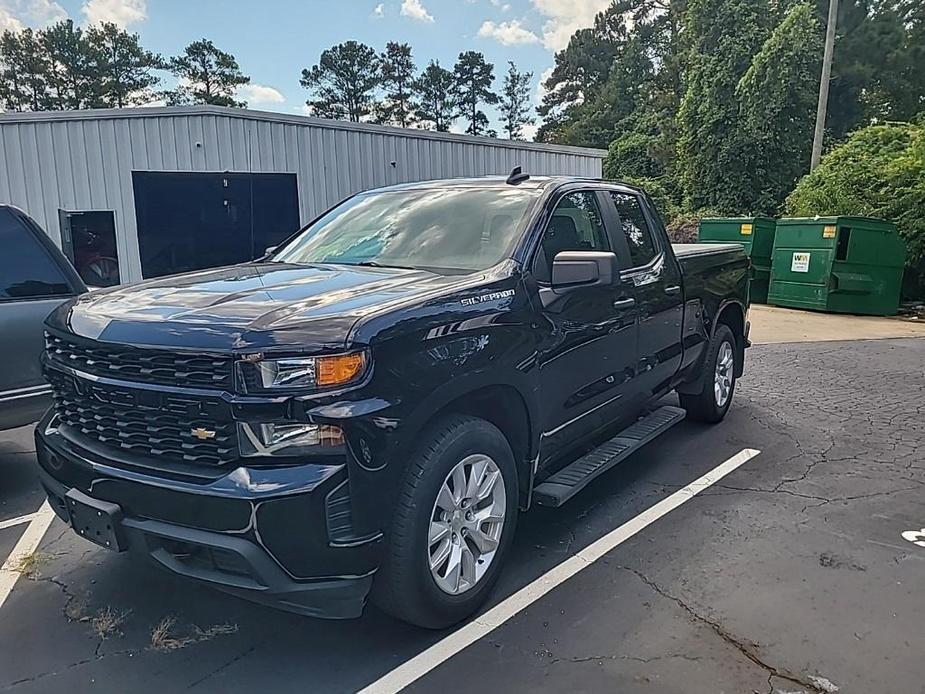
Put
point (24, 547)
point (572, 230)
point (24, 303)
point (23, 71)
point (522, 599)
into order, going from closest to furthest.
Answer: point (522, 599)
point (24, 547)
point (572, 230)
point (24, 303)
point (23, 71)

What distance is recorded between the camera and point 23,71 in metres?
44.4

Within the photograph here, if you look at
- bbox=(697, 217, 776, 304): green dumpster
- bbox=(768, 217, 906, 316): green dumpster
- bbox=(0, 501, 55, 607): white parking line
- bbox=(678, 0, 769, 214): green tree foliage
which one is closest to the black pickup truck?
bbox=(0, 501, 55, 607): white parking line

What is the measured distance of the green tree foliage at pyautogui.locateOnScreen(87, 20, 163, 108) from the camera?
45438 mm

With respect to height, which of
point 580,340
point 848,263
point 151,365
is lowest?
point 848,263

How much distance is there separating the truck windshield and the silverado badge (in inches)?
53.7

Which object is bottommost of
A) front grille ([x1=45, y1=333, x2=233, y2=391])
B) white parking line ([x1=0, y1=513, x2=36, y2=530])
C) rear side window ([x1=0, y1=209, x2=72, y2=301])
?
white parking line ([x1=0, y1=513, x2=36, y2=530])

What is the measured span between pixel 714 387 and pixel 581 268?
9.17 ft

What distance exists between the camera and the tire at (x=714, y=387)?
5.48 m

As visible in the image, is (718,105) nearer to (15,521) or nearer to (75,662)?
(15,521)

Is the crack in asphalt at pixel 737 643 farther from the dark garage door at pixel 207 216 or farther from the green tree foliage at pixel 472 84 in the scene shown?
the green tree foliage at pixel 472 84

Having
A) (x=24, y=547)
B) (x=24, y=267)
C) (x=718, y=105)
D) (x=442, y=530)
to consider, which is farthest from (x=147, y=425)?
(x=718, y=105)

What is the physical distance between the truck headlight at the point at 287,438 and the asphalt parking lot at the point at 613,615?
90cm

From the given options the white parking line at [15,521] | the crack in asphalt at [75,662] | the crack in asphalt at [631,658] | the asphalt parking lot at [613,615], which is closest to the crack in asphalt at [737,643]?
the asphalt parking lot at [613,615]

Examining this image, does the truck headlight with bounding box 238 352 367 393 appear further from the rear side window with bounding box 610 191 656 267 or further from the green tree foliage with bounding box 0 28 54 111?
the green tree foliage with bounding box 0 28 54 111
